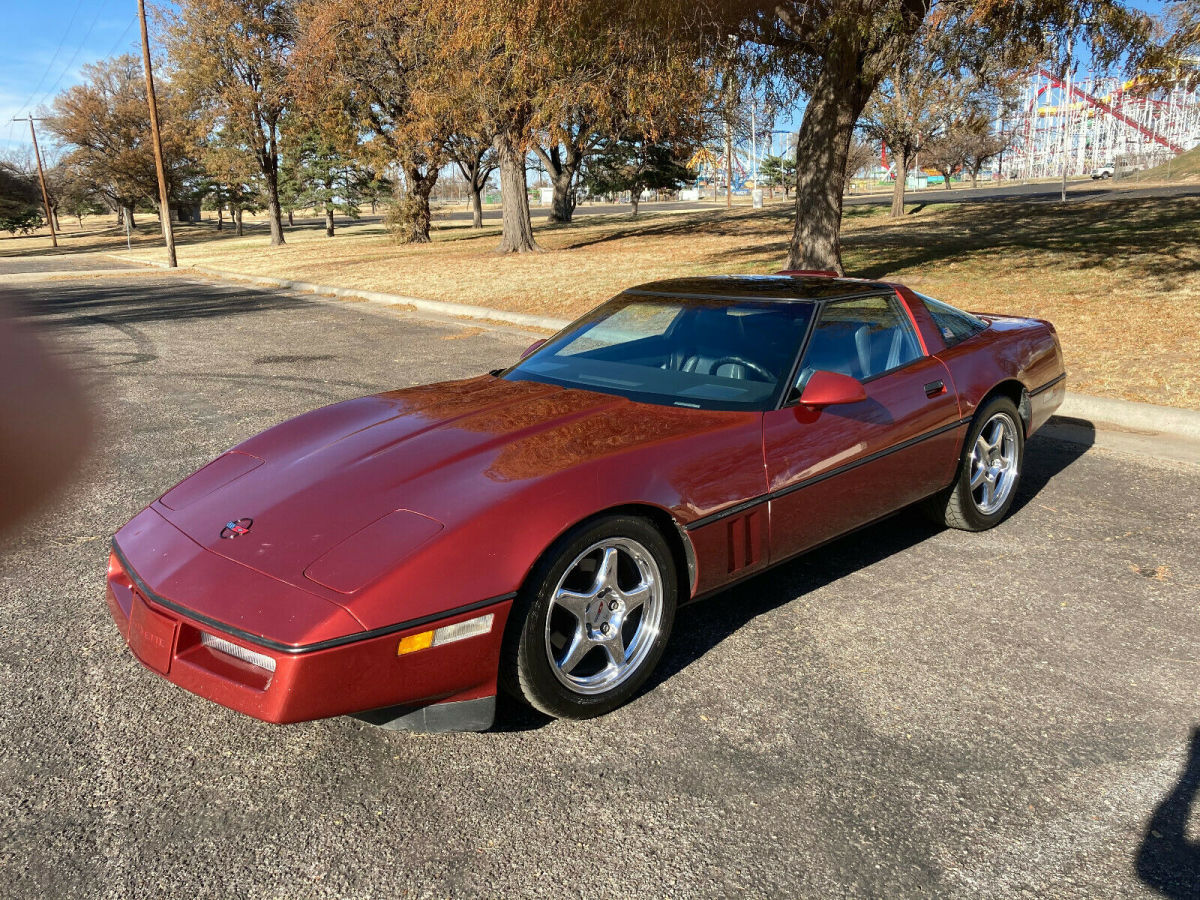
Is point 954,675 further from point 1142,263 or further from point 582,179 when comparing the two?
point 582,179

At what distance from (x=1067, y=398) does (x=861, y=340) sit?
363 centimetres

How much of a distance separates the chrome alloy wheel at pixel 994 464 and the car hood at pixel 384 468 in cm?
181

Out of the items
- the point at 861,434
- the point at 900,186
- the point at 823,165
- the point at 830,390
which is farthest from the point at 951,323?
the point at 900,186

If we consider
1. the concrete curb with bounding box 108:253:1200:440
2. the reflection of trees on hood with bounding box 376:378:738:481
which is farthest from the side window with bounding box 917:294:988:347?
the concrete curb with bounding box 108:253:1200:440

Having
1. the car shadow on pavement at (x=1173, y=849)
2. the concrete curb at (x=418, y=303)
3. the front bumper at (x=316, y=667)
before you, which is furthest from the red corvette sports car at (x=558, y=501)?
the concrete curb at (x=418, y=303)

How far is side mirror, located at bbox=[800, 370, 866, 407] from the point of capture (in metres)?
3.30

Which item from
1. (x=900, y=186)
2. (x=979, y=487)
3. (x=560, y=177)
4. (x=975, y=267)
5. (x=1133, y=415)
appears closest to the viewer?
(x=979, y=487)

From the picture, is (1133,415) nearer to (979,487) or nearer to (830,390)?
(979,487)

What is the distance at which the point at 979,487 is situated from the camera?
438 centimetres

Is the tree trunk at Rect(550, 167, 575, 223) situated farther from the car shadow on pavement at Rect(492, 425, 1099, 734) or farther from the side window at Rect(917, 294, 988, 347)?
the car shadow on pavement at Rect(492, 425, 1099, 734)

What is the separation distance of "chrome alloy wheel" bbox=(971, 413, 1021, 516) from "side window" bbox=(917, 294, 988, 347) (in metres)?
0.44

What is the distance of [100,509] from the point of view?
471 cm

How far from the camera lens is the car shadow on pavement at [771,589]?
3.04m

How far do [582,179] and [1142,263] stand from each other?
33549 mm
